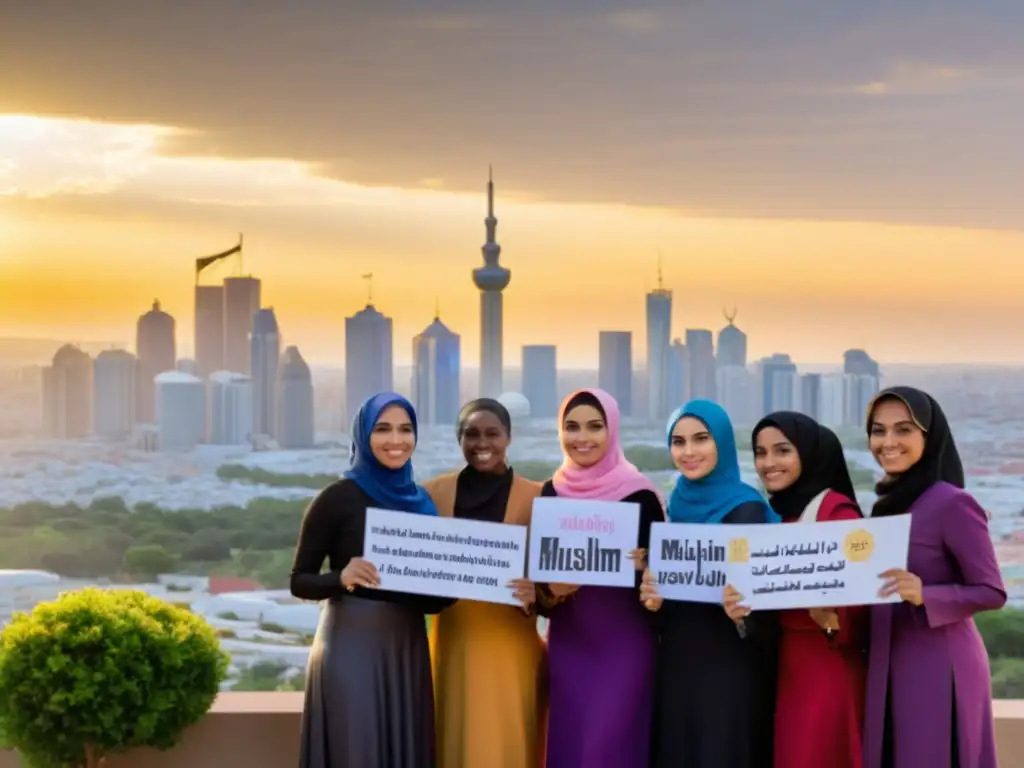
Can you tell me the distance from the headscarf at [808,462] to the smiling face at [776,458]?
0.01 m

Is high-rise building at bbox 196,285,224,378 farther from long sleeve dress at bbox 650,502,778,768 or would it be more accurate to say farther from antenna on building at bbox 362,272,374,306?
long sleeve dress at bbox 650,502,778,768

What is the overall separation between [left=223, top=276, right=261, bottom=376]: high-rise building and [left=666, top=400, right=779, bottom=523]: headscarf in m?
16.3

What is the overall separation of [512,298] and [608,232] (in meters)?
1.63

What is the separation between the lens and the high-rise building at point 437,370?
53.0 feet

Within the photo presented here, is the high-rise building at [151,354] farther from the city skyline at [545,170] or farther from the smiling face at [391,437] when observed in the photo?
the smiling face at [391,437]

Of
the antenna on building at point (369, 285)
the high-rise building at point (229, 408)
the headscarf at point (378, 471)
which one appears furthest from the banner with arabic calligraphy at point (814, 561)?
the high-rise building at point (229, 408)

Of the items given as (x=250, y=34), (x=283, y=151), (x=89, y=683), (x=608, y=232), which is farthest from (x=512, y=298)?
(x=89, y=683)

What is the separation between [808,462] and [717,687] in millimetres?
593

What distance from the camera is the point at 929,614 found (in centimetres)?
294

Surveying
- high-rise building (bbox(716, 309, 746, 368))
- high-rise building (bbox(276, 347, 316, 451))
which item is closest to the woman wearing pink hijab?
high-rise building (bbox(716, 309, 746, 368))

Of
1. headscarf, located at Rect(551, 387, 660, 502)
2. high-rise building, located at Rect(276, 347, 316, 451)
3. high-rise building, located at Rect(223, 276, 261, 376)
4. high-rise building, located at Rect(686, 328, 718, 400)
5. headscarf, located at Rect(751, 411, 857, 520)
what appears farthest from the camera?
high-rise building, located at Rect(223, 276, 261, 376)

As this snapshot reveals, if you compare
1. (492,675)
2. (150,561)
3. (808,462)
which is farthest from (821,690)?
(150,561)

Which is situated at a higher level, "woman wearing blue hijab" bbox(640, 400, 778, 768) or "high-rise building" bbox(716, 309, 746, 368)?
"high-rise building" bbox(716, 309, 746, 368)

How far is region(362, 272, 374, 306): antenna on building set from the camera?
54.9ft
